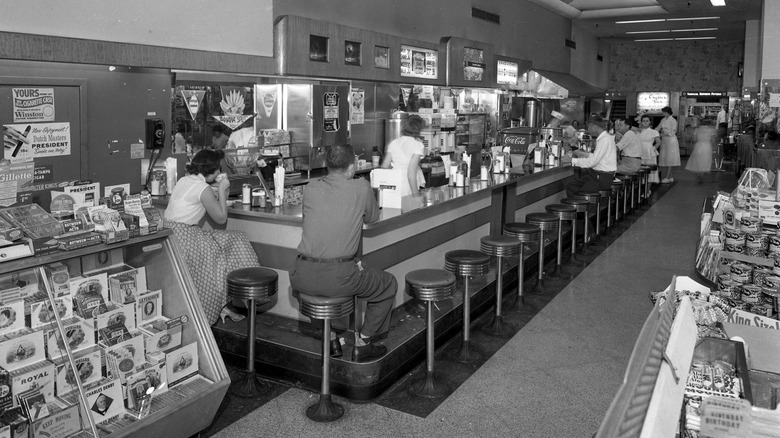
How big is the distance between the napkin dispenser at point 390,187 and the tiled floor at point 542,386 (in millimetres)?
1348

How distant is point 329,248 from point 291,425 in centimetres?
101

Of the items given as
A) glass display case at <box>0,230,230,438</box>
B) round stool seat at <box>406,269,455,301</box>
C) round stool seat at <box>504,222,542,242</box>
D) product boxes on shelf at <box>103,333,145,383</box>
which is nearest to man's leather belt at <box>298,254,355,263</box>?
round stool seat at <box>406,269,455,301</box>

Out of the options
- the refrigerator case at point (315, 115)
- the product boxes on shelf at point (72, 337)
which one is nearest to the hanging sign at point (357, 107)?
the refrigerator case at point (315, 115)

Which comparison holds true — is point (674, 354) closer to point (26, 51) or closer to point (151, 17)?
point (26, 51)

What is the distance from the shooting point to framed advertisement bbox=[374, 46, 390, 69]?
7.86 m

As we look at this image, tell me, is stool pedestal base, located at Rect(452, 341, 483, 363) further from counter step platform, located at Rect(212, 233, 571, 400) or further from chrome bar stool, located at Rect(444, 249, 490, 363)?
counter step platform, located at Rect(212, 233, 571, 400)

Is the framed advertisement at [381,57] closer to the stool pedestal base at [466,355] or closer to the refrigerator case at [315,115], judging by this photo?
the refrigerator case at [315,115]

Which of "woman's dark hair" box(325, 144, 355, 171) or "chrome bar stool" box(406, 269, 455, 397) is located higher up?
"woman's dark hair" box(325, 144, 355, 171)

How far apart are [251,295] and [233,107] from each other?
285 centimetres

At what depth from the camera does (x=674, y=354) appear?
1.54m

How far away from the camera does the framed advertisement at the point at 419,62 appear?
27.7 ft

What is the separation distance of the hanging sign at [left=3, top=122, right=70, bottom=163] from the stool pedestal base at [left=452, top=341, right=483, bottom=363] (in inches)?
123

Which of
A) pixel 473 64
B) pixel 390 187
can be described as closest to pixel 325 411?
pixel 390 187

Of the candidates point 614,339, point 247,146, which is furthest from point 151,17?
point 614,339
